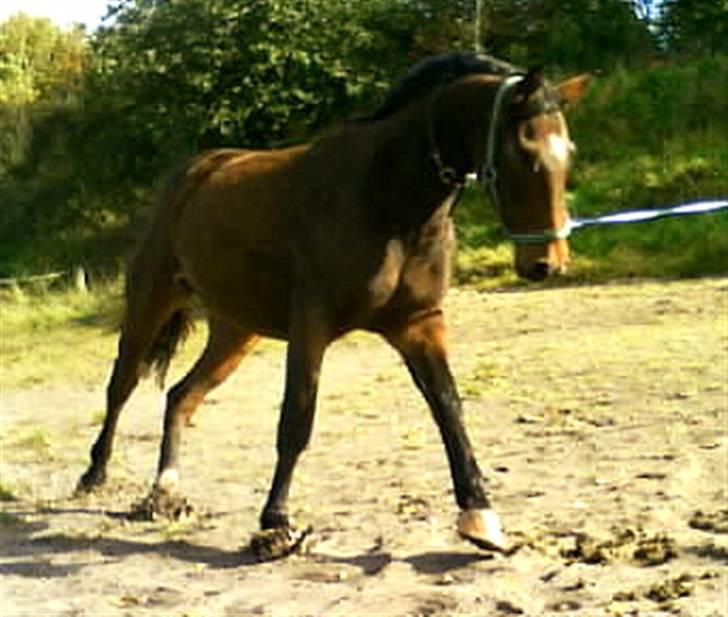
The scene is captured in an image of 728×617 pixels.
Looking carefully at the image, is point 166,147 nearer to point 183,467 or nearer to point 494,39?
point 494,39

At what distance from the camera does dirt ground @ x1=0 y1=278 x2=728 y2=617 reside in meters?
5.60

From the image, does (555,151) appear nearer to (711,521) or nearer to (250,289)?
(711,521)

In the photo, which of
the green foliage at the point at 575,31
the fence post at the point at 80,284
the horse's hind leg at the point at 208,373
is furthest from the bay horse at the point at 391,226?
the green foliage at the point at 575,31

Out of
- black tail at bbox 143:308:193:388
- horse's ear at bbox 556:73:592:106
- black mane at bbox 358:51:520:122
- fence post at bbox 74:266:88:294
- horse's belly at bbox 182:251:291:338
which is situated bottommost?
fence post at bbox 74:266:88:294

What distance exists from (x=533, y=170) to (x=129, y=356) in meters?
3.58

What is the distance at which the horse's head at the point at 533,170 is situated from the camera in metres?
5.50

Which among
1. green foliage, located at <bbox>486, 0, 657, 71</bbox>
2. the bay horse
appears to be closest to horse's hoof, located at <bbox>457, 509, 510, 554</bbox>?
the bay horse

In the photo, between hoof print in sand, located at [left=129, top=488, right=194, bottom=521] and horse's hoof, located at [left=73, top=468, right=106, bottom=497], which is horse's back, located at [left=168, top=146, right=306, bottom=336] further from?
horse's hoof, located at [left=73, top=468, right=106, bottom=497]

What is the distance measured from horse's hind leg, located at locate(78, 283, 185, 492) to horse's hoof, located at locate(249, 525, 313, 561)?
6.98 ft

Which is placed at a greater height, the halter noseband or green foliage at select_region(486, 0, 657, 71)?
green foliage at select_region(486, 0, 657, 71)

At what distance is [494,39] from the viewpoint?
32219 mm

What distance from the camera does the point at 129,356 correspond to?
8320mm

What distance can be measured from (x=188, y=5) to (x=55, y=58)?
64.6 ft

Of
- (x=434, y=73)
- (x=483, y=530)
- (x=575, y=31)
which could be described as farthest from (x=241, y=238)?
(x=575, y=31)
